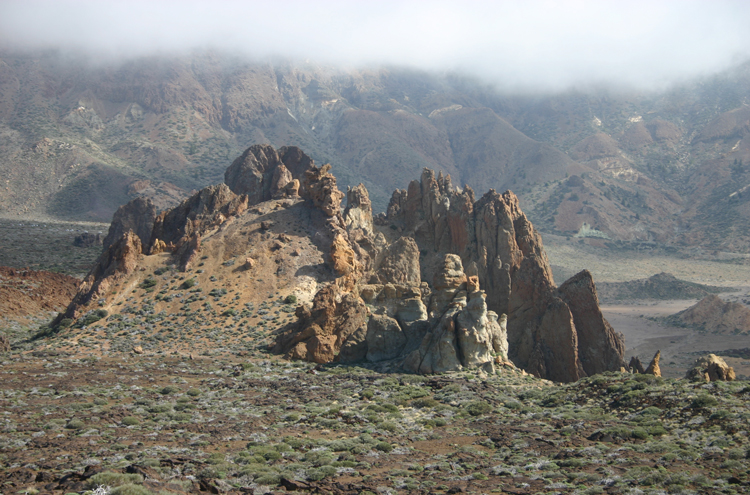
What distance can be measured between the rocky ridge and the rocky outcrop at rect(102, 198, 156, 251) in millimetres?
22119

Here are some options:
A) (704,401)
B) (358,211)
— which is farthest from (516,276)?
(704,401)

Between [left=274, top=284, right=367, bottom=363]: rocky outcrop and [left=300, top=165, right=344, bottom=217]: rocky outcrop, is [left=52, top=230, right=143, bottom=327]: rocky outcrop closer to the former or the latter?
[left=300, top=165, right=344, bottom=217]: rocky outcrop

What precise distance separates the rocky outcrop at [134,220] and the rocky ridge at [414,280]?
22119 mm

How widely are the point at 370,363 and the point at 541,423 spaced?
42.2 ft

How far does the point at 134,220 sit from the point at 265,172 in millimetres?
21781

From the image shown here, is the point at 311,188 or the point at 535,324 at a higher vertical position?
the point at 311,188

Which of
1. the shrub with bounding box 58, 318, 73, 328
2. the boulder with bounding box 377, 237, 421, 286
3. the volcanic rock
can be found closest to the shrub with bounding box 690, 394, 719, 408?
the boulder with bounding box 377, 237, 421, 286

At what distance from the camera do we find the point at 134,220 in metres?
85.1

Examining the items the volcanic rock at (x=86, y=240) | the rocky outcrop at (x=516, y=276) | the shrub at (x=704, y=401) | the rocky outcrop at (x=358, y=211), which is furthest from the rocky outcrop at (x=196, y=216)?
the shrub at (x=704, y=401)

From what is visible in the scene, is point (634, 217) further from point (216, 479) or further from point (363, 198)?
point (216, 479)

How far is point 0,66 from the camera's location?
190 meters

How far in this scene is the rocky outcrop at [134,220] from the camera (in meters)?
83.0

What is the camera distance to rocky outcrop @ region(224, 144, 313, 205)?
74375mm

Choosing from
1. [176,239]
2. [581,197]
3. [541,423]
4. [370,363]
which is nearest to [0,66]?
[176,239]
